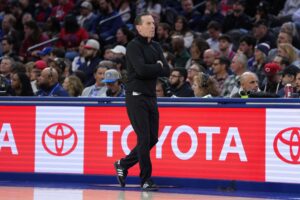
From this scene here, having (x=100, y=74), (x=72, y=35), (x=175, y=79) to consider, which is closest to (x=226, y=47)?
(x=175, y=79)

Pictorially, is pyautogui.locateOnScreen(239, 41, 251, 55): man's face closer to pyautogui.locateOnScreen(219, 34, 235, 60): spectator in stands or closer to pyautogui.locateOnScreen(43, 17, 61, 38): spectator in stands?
pyautogui.locateOnScreen(219, 34, 235, 60): spectator in stands

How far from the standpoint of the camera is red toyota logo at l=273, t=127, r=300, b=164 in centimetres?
1256

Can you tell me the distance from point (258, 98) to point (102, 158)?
2625mm

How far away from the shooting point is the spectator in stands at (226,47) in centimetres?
1839

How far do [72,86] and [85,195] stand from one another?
436 cm

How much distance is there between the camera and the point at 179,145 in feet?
44.1

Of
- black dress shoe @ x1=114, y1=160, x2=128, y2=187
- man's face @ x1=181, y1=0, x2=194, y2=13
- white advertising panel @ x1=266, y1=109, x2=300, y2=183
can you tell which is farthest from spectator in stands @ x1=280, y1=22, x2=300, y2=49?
black dress shoe @ x1=114, y1=160, x2=128, y2=187

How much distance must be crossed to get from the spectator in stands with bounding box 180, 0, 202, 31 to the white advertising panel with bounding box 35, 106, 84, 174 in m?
7.74

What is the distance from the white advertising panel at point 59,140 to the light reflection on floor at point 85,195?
1054 millimetres

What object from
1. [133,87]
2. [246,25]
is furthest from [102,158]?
[246,25]

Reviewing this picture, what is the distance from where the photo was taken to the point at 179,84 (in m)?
15.8

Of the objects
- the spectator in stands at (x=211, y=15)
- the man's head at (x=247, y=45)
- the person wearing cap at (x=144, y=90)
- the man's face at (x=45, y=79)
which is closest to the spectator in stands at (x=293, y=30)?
the man's head at (x=247, y=45)

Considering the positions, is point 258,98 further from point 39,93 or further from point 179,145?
point 39,93

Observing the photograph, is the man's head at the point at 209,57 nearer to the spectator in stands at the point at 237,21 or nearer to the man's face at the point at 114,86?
the man's face at the point at 114,86
